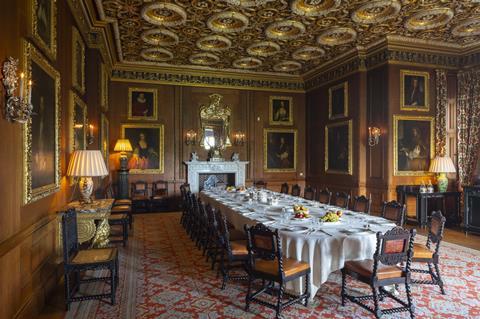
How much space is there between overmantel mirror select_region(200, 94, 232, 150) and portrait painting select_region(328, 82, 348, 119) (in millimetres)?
3380

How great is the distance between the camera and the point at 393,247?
10.8 feet

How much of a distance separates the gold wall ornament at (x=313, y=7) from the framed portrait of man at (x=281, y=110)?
5.18 meters

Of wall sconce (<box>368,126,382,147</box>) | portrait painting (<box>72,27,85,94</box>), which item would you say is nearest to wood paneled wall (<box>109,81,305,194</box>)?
wall sconce (<box>368,126,382,147</box>)

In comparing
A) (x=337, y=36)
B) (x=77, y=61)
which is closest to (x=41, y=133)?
(x=77, y=61)

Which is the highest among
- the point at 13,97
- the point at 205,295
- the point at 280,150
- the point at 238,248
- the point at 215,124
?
the point at 215,124

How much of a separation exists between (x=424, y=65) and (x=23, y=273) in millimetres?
9370

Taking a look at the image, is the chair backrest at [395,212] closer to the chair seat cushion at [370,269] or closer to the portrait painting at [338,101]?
the chair seat cushion at [370,269]

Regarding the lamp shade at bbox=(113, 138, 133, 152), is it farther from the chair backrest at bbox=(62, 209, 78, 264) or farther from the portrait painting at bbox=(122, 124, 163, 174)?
the chair backrest at bbox=(62, 209, 78, 264)

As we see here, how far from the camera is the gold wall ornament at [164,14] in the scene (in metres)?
6.55

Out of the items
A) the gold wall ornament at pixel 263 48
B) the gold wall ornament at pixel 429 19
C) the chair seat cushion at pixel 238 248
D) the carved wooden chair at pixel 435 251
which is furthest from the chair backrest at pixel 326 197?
the gold wall ornament at pixel 263 48

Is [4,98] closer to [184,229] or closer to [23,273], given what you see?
[23,273]

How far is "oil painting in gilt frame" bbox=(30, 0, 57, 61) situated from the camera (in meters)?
3.45

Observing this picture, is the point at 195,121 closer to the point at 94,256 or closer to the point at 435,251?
the point at 94,256

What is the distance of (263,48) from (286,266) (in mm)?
7135
